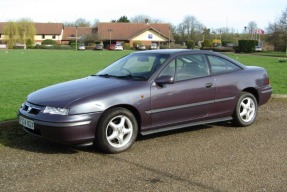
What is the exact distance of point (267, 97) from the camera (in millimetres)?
7492

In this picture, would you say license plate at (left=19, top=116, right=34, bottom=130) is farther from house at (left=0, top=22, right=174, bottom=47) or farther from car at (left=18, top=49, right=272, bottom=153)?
house at (left=0, top=22, right=174, bottom=47)

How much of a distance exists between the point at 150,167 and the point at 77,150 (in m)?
1.24

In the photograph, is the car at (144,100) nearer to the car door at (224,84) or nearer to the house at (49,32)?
the car door at (224,84)

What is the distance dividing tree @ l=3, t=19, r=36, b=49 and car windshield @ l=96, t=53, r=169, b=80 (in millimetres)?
92159

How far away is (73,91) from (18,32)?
96084mm

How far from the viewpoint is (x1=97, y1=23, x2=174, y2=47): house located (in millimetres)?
96750

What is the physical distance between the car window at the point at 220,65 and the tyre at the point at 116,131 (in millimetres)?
1886

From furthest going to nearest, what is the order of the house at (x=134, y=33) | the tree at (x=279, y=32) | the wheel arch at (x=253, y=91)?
the house at (x=134, y=33)
the tree at (x=279, y=32)
the wheel arch at (x=253, y=91)

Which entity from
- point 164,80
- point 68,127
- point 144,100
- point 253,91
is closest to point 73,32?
point 253,91

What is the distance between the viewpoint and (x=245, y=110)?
7.07 meters

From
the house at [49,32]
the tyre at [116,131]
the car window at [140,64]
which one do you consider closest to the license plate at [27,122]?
the tyre at [116,131]

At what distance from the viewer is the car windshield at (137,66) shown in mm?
6112

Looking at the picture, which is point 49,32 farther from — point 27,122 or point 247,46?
point 27,122

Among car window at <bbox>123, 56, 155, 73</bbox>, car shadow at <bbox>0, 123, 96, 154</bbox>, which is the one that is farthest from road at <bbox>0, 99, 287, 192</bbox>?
car window at <bbox>123, 56, 155, 73</bbox>
